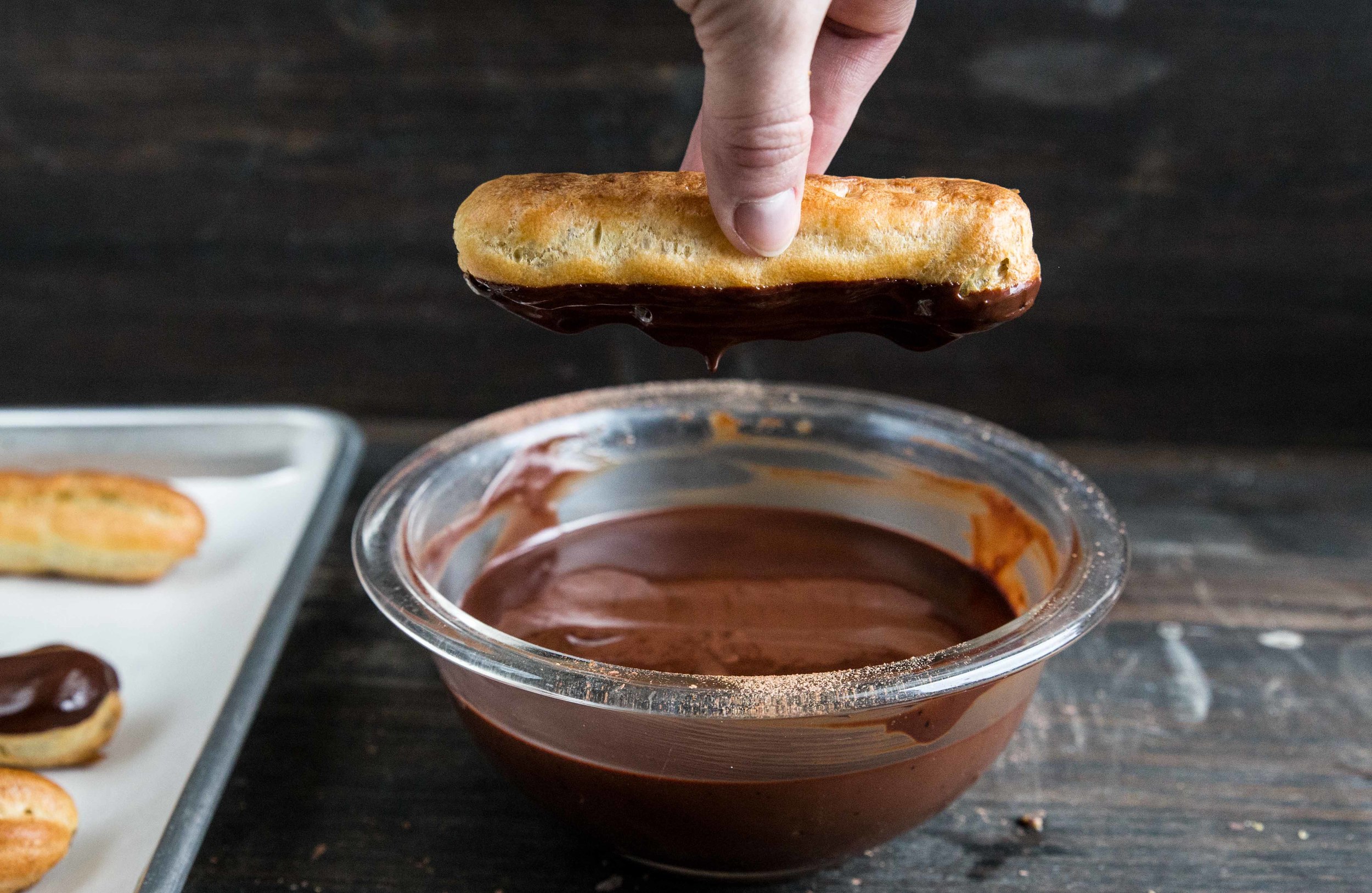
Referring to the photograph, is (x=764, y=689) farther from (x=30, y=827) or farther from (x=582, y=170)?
(x=582, y=170)

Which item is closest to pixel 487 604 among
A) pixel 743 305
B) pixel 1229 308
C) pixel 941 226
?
pixel 743 305

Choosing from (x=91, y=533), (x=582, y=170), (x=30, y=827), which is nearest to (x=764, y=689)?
(x=30, y=827)

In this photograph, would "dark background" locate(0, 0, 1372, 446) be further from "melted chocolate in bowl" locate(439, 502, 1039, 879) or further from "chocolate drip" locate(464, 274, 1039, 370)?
"chocolate drip" locate(464, 274, 1039, 370)

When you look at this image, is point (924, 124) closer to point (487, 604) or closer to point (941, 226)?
point (941, 226)

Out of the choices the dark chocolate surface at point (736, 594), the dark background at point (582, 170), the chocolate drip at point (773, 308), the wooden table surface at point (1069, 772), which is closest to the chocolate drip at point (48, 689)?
the wooden table surface at point (1069, 772)

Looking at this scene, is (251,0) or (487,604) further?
(251,0)

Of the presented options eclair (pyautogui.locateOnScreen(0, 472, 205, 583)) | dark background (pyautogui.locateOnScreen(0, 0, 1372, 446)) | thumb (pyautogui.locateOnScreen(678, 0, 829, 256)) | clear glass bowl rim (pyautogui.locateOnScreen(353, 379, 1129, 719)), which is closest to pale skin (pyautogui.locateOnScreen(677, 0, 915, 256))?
thumb (pyautogui.locateOnScreen(678, 0, 829, 256))
